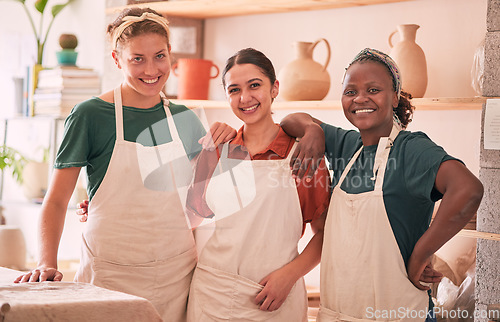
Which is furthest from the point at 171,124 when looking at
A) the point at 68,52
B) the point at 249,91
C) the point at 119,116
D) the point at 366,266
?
the point at 68,52

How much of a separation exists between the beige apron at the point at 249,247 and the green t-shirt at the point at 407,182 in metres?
0.19

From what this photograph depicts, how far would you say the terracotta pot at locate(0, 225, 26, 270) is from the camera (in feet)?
10.6

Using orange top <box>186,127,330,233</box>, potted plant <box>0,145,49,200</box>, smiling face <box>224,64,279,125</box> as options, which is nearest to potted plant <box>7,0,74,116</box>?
potted plant <box>0,145,49,200</box>

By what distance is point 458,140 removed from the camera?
254cm

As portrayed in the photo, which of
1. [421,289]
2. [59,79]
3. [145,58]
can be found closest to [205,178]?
[145,58]

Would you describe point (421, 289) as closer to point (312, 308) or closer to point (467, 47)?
point (312, 308)

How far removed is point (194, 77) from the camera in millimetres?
3121

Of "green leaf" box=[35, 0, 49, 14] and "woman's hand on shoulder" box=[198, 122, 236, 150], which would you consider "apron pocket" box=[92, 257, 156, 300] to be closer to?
"woman's hand on shoulder" box=[198, 122, 236, 150]

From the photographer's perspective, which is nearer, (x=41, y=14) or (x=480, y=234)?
(x=480, y=234)

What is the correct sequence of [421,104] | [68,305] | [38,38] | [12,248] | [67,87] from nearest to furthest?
[68,305], [421,104], [12,248], [67,87], [38,38]

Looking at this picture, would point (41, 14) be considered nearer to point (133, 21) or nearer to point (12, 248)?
point (12, 248)

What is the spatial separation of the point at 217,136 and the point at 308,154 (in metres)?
0.28

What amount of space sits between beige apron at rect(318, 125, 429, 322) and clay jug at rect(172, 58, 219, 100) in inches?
60.7

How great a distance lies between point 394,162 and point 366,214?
5.9 inches
